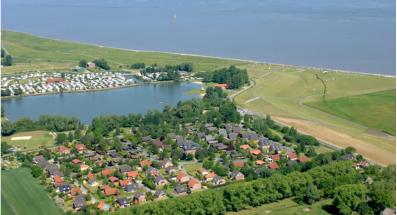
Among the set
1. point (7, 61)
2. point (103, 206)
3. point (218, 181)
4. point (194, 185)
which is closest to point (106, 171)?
point (103, 206)

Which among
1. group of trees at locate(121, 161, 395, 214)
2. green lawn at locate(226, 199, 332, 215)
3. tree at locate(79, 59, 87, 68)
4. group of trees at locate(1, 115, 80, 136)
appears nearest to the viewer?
group of trees at locate(121, 161, 395, 214)

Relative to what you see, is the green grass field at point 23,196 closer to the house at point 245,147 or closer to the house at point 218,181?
the house at point 218,181

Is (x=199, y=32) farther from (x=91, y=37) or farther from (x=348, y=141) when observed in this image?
(x=348, y=141)

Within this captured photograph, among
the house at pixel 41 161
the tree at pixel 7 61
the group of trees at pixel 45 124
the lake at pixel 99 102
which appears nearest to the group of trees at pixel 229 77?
the lake at pixel 99 102

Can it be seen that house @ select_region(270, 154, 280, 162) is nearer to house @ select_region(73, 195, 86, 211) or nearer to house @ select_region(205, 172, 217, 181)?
house @ select_region(205, 172, 217, 181)

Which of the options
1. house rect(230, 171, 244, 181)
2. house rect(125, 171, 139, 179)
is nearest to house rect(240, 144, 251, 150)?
house rect(230, 171, 244, 181)

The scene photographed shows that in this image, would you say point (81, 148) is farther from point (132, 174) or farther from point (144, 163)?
point (132, 174)
